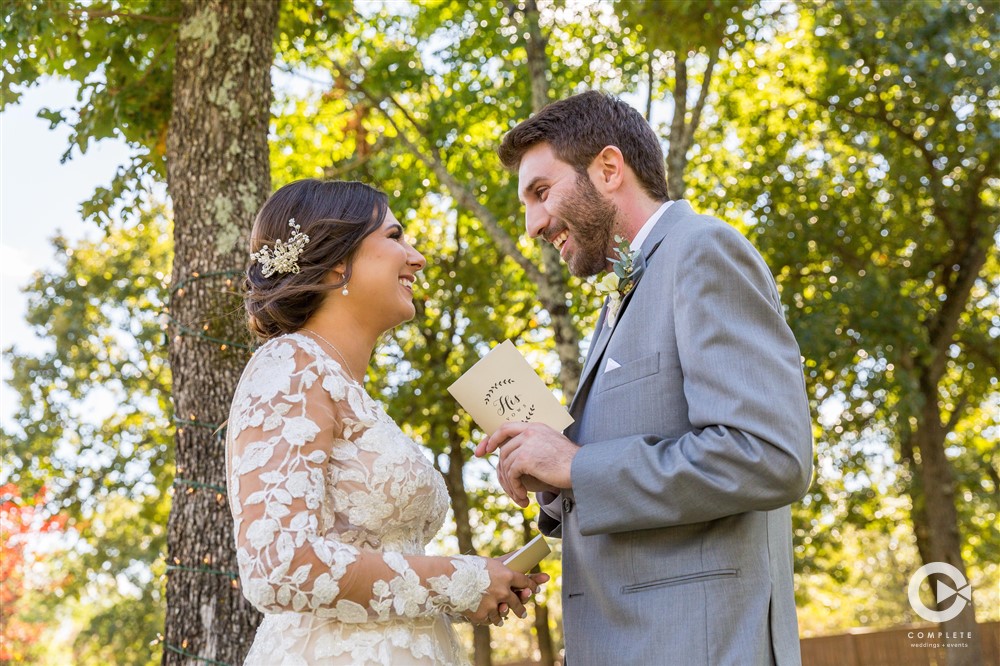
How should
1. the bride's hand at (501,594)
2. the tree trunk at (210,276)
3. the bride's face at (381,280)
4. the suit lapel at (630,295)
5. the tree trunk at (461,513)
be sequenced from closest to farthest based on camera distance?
1. the bride's hand at (501,594)
2. the suit lapel at (630,295)
3. the bride's face at (381,280)
4. the tree trunk at (210,276)
5. the tree trunk at (461,513)

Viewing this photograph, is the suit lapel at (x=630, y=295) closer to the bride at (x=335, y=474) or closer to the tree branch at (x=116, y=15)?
the bride at (x=335, y=474)

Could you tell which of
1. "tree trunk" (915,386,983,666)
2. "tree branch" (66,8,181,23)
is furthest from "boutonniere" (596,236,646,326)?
"tree trunk" (915,386,983,666)

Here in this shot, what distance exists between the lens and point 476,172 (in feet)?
46.5

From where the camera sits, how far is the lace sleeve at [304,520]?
7.37ft

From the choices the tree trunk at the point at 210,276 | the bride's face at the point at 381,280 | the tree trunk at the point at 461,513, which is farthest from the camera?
the tree trunk at the point at 461,513

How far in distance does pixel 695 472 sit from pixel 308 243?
1.34 m

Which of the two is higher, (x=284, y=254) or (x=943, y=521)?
(x=943, y=521)

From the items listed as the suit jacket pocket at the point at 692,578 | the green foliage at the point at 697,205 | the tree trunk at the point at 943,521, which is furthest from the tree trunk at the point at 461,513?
the suit jacket pocket at the point at 692,578

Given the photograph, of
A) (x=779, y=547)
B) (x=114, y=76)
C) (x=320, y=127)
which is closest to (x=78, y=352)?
(x=320, y=127)

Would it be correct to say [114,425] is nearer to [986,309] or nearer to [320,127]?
[320,127]

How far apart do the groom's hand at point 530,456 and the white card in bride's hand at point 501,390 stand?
93 millimetres

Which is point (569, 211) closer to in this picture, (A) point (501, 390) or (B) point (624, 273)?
(B) point (624, 273)

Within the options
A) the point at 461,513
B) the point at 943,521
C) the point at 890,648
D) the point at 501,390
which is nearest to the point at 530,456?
the point at 501,390

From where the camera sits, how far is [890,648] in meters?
14.4
